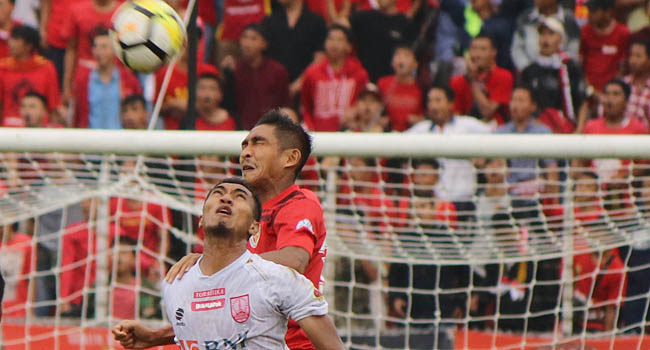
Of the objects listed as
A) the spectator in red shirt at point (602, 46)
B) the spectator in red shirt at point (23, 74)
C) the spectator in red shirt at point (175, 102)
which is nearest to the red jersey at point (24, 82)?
the spectator in red shirt at point (23, 74)

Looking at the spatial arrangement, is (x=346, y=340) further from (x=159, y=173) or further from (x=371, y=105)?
(x=371, y=105)

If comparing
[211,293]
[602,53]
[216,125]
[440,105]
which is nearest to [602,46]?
[602,53]

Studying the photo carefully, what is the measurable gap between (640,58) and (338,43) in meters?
2.36

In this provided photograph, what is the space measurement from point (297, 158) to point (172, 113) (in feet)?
14.2

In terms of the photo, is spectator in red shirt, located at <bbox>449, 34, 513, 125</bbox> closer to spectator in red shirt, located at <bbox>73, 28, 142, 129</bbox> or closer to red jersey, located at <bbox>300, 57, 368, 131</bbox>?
red jersey, located at <bbox>300, 57, 368, 131</bbox>

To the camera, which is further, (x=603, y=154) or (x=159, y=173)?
(x=159, y=173)

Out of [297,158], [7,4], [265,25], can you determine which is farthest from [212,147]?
[7,4]

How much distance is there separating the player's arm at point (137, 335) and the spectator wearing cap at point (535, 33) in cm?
513

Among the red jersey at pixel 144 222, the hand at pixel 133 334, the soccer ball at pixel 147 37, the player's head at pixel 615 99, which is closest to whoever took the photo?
the hand at pixel 133 334

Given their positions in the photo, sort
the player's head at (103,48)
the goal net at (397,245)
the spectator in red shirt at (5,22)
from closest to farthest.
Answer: the goal net at (397,245) < the player's head at (103,48) < the spectator in red shirt at (5,22)

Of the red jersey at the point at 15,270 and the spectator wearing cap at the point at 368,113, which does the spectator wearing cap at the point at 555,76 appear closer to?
the spectator wearing cap at the point at 368,113

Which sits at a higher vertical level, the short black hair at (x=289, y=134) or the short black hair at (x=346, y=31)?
the short black hair at (x=346, y=31)

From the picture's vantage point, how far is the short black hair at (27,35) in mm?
9134

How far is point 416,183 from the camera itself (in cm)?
723
